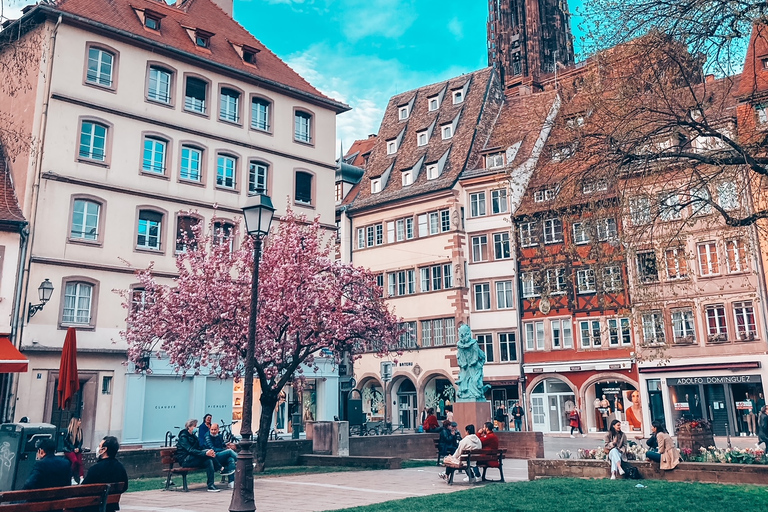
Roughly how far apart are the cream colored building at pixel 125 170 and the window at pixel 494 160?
14.0 meters

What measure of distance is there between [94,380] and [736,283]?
96.2ft

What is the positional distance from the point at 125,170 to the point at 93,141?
5.24 ft

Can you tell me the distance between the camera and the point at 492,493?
12445mm

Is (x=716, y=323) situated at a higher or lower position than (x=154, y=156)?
lower

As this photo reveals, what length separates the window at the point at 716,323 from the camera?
35641 millimetres

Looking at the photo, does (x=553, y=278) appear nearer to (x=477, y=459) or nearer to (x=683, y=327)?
(x=477, y=459)

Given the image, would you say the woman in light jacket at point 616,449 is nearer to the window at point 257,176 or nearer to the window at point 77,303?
the window at point 77,303

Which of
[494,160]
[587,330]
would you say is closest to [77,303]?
[587,330]

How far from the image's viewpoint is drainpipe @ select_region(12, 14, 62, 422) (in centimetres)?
2495

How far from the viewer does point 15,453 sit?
11945mm

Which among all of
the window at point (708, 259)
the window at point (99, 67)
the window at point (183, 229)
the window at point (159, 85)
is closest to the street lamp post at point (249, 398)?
the window at point (183, 229)

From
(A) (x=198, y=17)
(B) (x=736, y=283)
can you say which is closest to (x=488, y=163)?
(B) (x=736, y=283)

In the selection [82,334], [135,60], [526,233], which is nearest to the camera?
[526,233]

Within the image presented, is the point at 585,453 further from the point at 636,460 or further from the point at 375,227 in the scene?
the point at 375,227
